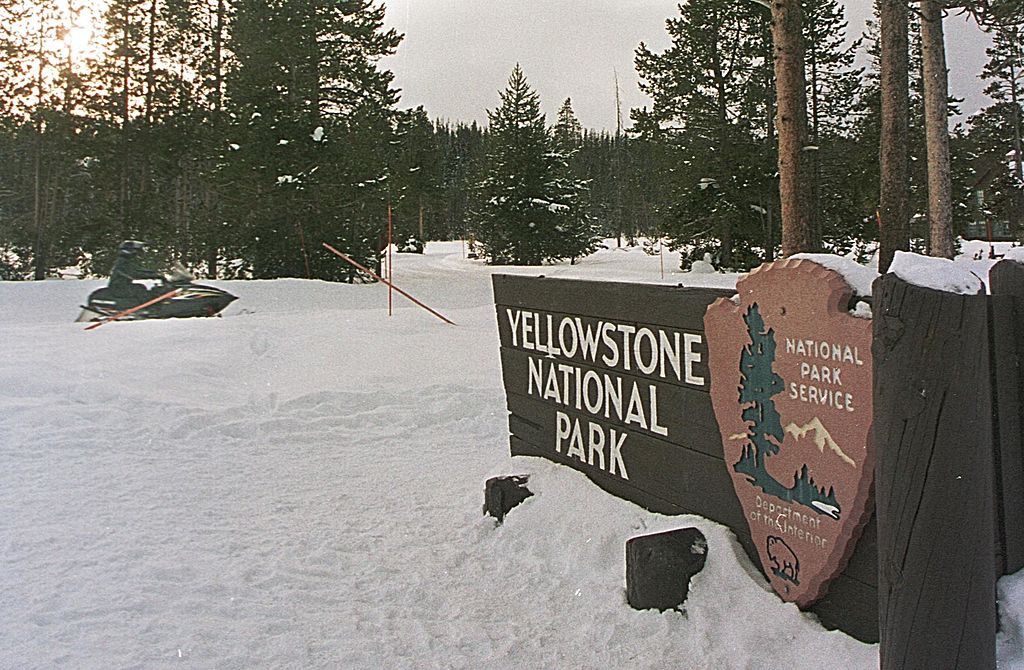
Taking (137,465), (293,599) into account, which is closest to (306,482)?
(137,465)

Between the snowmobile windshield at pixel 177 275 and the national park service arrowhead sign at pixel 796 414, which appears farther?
the snowmobile windshield at pixel 177 275

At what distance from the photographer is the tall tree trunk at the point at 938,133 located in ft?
40.2

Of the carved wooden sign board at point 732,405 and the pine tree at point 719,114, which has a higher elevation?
the pine tree at point 719,114

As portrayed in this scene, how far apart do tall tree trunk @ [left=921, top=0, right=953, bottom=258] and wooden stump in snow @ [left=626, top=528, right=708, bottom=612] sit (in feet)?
34.4

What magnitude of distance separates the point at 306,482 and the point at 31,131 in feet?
106

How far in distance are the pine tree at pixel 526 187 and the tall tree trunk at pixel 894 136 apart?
76.0ft

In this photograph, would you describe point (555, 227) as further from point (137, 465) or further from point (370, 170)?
point (137, 465)

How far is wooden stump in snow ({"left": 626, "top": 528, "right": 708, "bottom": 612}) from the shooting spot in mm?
3297

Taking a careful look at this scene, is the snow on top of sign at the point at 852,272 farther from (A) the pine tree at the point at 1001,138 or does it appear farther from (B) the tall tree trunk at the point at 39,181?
(B) the tall tree trunk at the point at 39,181

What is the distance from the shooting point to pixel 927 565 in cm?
210

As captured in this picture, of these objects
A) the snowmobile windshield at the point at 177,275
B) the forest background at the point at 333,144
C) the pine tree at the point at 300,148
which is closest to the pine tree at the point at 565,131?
the forest background at the point at 333,144

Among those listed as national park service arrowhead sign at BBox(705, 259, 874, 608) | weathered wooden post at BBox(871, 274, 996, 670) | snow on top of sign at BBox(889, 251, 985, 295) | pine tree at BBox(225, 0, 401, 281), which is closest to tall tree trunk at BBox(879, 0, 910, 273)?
national park service arrowhead sign at BBox(705, 259, 874, 608)

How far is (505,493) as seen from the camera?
14.9 ft

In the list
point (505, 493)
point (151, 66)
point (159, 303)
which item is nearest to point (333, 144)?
point (151, 66)
